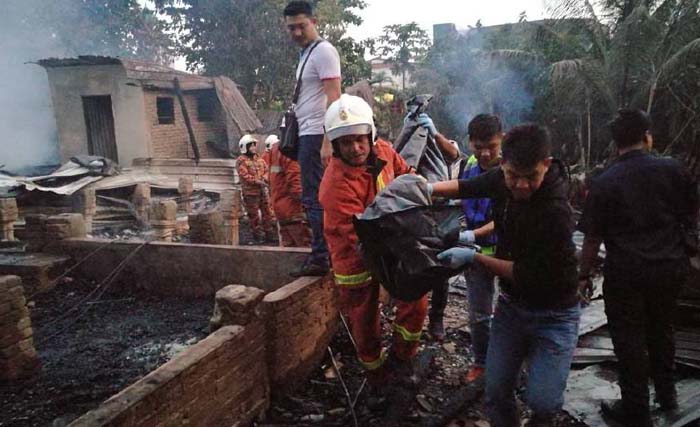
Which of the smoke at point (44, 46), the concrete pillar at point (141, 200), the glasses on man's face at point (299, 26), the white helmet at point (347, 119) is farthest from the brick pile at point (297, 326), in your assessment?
the smoke at point (44, 46)

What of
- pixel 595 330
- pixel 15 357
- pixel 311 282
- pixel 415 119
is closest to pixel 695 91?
pixel 595 330

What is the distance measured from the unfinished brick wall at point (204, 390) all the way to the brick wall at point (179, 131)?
14332mm

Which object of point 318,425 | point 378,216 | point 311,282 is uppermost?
point 378,216

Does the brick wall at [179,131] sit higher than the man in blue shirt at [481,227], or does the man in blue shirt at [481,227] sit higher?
the brick wall at [179,131]

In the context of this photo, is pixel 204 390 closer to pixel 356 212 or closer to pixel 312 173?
pixel 356 212

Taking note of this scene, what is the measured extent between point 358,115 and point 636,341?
2.25 m

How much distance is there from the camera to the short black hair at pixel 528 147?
224 cm

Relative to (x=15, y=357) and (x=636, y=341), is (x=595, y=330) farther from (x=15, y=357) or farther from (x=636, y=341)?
(x=15, y=357)

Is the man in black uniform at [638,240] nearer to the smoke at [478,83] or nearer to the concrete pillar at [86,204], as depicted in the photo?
the concrete pillar at [86,204]

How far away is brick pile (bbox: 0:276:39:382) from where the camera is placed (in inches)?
149

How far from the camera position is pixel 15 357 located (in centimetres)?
387

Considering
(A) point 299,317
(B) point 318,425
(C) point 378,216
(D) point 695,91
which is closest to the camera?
(C) point 378,216

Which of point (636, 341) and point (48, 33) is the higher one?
point (48, 33)

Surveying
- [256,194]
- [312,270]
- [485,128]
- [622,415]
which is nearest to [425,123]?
[485,128]
